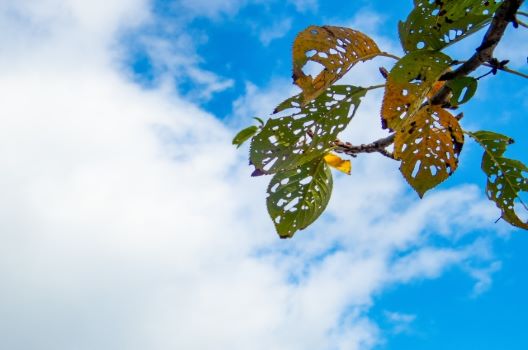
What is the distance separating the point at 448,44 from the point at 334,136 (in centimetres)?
45

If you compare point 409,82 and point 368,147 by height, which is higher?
point 368,147

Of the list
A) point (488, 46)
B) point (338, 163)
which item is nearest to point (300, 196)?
point (338, 163)

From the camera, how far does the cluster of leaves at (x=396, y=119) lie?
1.80 metres

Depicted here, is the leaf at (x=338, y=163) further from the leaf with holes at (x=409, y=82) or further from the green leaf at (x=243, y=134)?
the leaf with holes at (x=409, y=82)

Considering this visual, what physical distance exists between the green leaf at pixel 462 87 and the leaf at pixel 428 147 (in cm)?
25

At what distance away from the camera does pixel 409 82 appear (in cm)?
183

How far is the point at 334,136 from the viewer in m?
Result: 2.02

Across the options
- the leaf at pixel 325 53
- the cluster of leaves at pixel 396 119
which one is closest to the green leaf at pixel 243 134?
the cluster of leaves at pixel 396 119

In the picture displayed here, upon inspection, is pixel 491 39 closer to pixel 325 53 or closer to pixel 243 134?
pixel 325 53

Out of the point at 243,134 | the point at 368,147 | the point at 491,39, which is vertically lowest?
the point at 491,39

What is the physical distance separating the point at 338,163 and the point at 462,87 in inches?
32.5

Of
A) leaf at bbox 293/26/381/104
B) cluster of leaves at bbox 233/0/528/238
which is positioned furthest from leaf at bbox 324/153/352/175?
leaf at bbox 293/26/381/104

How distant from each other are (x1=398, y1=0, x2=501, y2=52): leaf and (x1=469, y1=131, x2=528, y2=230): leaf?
2.54 ft

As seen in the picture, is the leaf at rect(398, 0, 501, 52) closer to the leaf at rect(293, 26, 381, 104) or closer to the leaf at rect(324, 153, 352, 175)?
the leaf at rect(293, 26, 381, 104)
